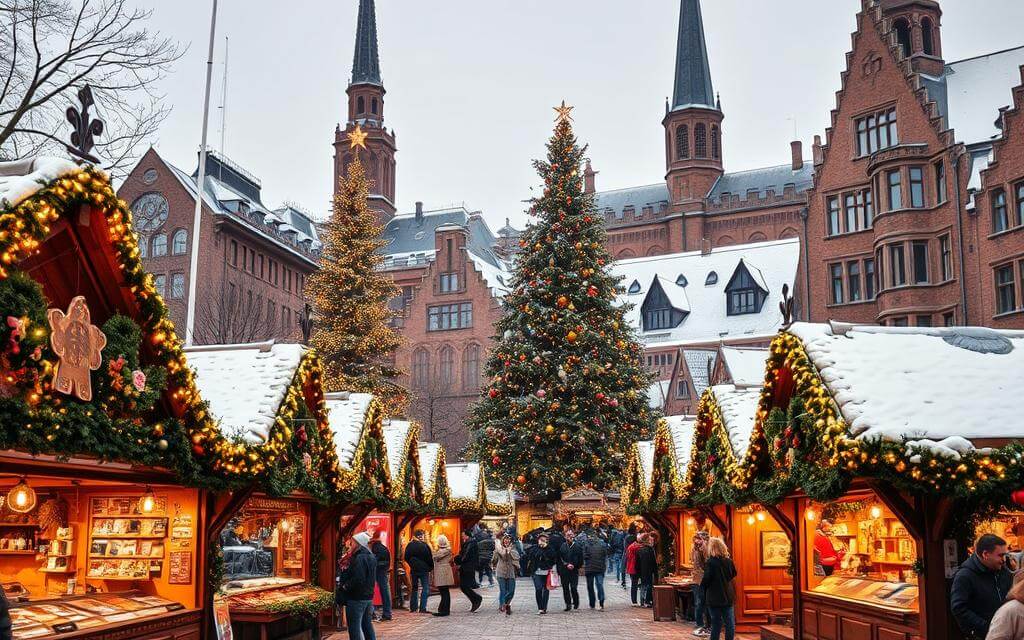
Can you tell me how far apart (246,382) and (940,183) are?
3387 centimetres

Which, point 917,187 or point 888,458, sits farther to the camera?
point 917,187

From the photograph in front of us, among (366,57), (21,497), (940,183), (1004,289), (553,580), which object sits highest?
(366,57)

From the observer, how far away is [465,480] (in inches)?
1272

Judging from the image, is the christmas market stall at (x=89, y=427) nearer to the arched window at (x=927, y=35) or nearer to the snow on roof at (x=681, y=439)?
the snow on roof at (x=681, y=439)

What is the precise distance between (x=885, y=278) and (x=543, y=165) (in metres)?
14.2

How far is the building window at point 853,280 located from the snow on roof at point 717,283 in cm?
1794

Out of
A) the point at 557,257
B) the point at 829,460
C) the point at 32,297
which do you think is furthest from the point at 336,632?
the point at 557,257

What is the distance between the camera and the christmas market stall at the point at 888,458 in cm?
1033

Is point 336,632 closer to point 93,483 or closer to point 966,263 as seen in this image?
point 93,483

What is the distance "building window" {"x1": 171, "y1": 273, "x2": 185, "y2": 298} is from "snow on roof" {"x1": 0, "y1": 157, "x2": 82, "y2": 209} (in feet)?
184

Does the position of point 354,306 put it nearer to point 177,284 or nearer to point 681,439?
point 681,439

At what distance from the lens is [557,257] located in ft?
121

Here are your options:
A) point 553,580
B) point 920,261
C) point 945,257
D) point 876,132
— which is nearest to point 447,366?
point 876,132

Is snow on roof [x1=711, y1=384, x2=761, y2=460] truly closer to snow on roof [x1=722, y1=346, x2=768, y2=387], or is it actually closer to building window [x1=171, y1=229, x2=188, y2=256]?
snow on roof [x1=722, y1=346, x2=768, y2=387]
